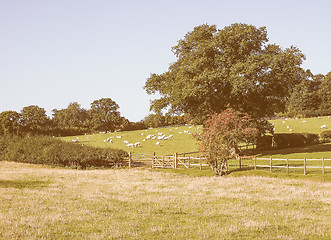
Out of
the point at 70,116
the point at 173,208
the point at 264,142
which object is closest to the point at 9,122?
the point at 70,116

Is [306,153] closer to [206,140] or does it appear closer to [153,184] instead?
[206,140]

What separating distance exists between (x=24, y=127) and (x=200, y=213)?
305ft

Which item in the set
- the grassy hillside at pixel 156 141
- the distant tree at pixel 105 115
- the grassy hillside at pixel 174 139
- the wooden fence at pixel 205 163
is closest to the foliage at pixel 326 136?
the grassy hillside at pixel 174 139

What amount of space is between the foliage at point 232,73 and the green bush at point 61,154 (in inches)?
443

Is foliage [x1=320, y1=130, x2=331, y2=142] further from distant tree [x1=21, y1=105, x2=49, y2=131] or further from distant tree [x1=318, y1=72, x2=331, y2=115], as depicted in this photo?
distant tree [x1=21, y1=105, x2=49, y2=131]

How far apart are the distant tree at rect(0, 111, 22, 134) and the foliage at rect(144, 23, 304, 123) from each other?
204ft

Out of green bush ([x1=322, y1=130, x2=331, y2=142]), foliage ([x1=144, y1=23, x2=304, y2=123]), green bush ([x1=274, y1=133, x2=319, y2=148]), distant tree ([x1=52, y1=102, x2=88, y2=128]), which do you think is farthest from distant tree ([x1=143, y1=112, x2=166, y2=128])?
distant tree ([x1=52, y1=102, x2=88, y2=128])

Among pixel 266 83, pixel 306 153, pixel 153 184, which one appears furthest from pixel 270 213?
pixel 306 153

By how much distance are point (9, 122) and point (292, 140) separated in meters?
72.8

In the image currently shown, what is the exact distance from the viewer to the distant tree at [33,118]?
10135 cm

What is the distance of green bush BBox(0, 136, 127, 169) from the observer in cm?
4681

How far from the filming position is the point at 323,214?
15914 mm

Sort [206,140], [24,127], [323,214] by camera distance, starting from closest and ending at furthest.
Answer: [323,214]
[206,140]
[24,127]

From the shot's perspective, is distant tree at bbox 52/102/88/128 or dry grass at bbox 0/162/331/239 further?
distant tree at bbox 52/102/88/128
